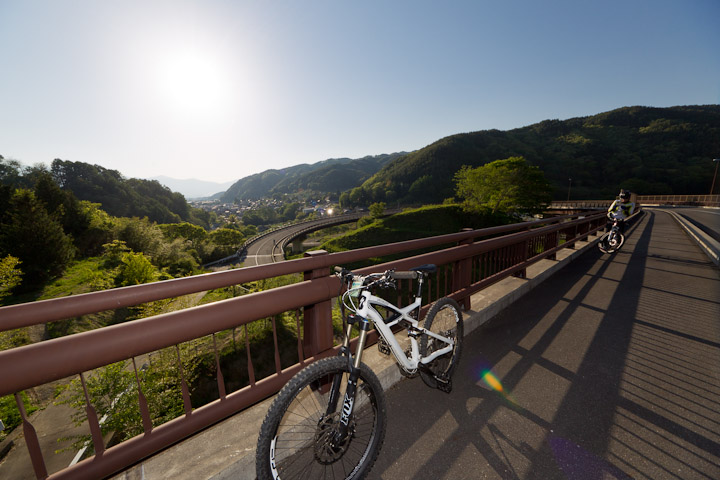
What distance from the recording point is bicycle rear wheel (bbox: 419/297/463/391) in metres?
3.06

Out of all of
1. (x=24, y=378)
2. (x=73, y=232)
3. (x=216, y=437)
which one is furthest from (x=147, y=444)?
(x=73, y=232)

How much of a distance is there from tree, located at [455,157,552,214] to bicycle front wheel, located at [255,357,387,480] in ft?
164

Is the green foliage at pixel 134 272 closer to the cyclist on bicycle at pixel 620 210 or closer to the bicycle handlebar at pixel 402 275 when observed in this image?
the bicycle handlebar at pixel 402 275

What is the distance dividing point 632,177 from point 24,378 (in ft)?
462

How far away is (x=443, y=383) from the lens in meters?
3.03

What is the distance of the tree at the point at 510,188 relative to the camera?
46.2 m

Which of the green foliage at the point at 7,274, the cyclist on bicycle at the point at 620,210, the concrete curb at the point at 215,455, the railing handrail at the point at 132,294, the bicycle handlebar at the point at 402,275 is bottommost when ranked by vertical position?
the green foliage at the point at 7,274

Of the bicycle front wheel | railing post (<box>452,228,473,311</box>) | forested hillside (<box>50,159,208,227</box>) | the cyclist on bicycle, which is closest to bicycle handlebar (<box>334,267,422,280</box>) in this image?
the bicycle front wheel

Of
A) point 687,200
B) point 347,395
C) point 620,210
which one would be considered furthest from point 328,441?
point 687,200

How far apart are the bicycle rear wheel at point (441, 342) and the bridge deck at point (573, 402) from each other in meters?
0.23

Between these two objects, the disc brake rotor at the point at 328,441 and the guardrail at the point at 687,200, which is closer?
the disc brake rotor at the point at 328,441

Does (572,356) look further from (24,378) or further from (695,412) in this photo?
(24,378)

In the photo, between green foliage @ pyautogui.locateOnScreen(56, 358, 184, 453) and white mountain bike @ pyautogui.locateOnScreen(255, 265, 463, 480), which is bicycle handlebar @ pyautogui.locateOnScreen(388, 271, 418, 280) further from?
green foliage @ pyautogui.locateOnScreen(56, 358, 184, 453)

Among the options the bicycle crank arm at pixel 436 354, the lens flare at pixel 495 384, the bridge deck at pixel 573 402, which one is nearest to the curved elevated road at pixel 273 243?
the bridge deck at pixel 573 402
